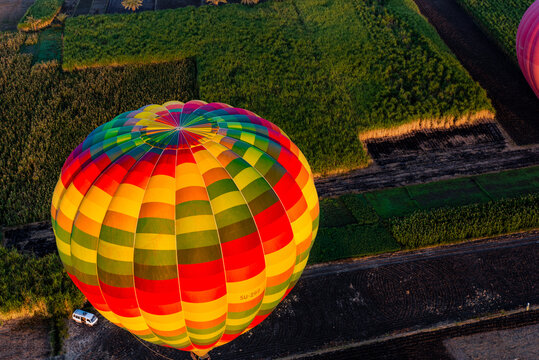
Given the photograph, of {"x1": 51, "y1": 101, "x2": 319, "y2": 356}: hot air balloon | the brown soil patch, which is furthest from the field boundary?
the brown soil patch

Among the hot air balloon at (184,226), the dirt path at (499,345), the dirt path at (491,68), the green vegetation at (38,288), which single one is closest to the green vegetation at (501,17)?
the dirt path at (491,68)

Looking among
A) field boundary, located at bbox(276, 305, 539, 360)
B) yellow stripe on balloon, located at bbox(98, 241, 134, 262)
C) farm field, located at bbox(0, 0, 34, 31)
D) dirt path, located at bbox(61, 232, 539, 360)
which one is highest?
yellow stripe on balloon, located at bbox(98, 241, 134, 262)

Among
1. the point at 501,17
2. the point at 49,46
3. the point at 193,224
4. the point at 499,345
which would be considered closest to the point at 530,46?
the point at 501,17

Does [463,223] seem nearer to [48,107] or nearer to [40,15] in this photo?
[48,107]

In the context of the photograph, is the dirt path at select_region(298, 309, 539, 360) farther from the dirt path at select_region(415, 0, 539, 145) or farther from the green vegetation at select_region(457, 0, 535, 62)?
the green vegetation at select_region(457, 0, 535, 62)

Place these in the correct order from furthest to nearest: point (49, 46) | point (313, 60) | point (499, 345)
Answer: point (49, 46) < point (313, 60) < point (499, 345)

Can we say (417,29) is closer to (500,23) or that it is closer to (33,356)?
(500,23)

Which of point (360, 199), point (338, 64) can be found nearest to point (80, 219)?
point (360, 199)
